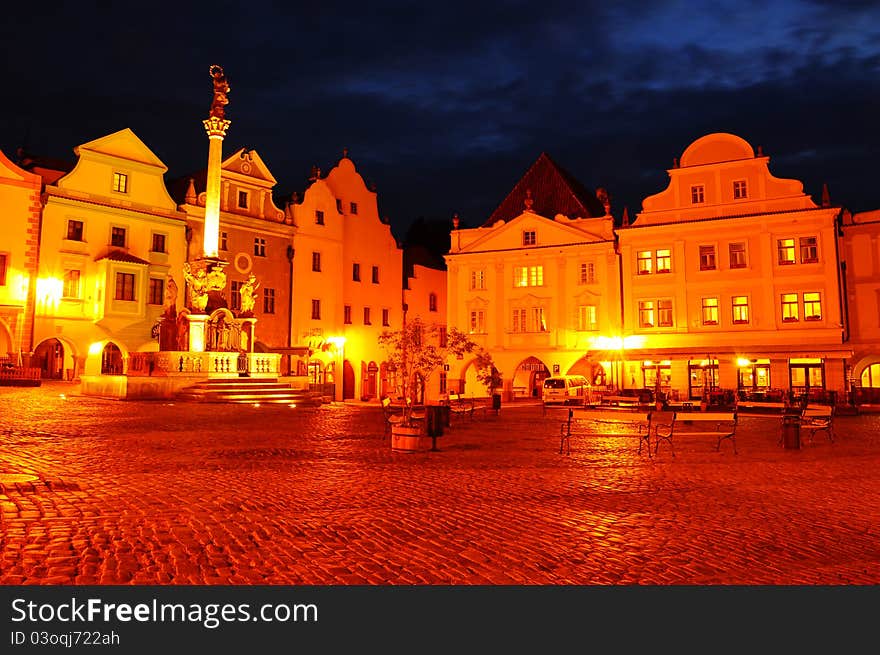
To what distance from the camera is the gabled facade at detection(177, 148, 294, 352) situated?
41.2m

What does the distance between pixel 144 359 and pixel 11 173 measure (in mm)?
13778

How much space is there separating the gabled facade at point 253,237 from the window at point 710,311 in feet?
78.7

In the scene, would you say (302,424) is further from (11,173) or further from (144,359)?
(11,173)

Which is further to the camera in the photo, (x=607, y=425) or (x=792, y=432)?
(x=607, y=425)

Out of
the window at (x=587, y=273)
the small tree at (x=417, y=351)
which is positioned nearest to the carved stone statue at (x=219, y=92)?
the small tree at (x=417, y=351)

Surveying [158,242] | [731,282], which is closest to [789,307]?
[731,282]

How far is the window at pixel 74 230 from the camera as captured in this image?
1439 inches

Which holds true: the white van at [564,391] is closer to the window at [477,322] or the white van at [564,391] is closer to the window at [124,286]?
the window at [477,322]

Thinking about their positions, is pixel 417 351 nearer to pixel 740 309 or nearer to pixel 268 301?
pixel 268 301

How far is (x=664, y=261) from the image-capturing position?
1580 inches

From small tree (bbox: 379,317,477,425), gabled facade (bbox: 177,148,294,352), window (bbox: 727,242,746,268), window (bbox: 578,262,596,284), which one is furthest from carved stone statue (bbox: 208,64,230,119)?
window (bbox: 727,242,746,268)

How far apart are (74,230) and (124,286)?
369cm

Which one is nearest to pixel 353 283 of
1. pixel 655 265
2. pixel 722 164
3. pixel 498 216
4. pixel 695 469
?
pixel 498 216

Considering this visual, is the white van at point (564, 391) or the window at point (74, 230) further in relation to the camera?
the window at point (74, 230)
